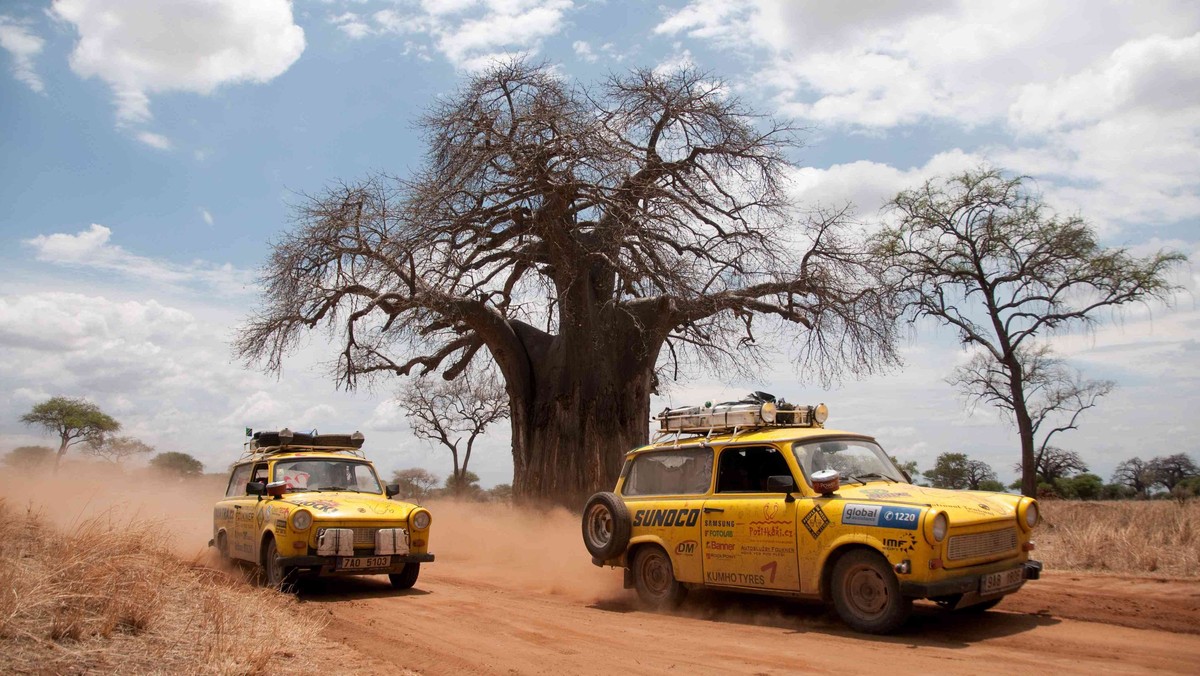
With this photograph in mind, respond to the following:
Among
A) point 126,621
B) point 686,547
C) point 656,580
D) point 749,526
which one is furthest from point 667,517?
point 126,621

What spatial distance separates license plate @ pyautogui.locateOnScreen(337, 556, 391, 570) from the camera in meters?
10.2

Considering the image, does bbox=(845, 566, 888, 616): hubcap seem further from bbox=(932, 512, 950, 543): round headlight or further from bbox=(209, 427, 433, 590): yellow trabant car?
bbox=(209, 427, 433, 590): yellow trabant car

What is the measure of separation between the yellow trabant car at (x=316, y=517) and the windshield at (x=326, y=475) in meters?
0.01

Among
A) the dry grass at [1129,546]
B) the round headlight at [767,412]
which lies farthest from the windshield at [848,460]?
the dry grass at [1129,546]

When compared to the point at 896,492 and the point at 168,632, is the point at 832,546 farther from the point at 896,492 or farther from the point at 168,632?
the point at 168,632

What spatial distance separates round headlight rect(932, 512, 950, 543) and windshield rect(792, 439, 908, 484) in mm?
1304

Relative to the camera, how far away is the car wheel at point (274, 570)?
33.0ft

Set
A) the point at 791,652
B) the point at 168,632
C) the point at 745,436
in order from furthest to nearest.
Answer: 1. the point at 745,436
2. the point at 791,652
3. the point at 168,632

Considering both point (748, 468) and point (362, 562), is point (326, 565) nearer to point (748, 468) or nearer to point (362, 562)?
point (362, 562)

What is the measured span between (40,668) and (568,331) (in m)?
13.8

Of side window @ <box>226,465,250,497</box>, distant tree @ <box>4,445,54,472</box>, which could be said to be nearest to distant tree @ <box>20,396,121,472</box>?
distant tree @ <box>4,445,54,472</box>

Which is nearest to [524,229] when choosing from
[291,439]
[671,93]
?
[671,93]

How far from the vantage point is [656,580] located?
32.0 ft

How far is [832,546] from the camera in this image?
780 cm
